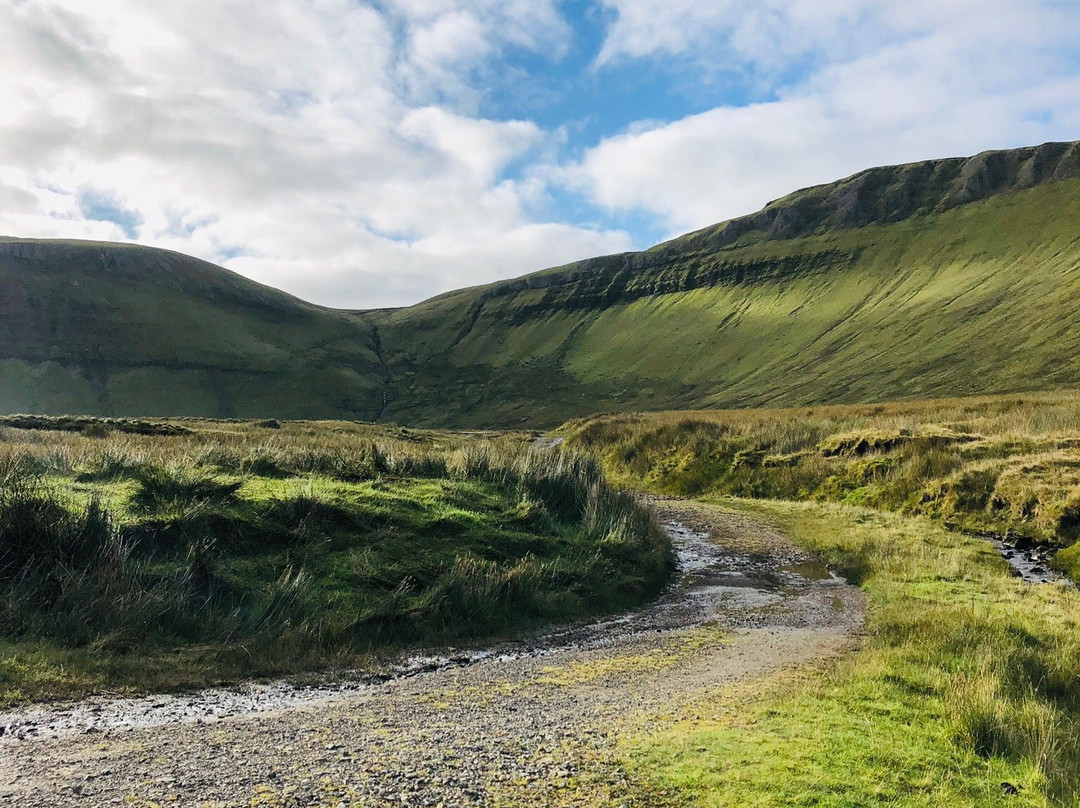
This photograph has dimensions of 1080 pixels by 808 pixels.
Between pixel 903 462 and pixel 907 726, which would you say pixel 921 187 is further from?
pixel 907 726

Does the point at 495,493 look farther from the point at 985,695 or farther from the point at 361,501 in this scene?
the point at 985,695

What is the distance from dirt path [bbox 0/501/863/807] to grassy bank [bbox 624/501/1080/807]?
0.64 m

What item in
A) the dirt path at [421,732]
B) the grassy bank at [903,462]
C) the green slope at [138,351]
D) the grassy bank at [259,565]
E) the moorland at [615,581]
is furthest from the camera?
the green slope at [138,351]

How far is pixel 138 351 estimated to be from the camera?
529ft

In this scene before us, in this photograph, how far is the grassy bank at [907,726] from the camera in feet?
18.2

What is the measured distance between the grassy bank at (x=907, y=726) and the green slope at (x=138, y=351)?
15459 centimetres

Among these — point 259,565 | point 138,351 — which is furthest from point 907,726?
point 138,351

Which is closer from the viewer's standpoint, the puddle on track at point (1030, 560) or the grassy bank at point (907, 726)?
the grassy bank at point (907, 726)

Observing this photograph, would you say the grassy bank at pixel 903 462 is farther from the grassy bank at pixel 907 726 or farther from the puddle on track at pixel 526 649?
the grassy bank at pixel 907 726

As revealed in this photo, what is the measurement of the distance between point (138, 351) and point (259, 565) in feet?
574

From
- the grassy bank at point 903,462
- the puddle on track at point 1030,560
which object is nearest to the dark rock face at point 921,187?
the grassy bank at point 903,462

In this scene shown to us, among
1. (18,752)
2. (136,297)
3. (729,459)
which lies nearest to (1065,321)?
(729,459)

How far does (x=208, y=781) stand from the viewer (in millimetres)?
5398

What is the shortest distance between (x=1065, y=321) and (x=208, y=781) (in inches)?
4333
